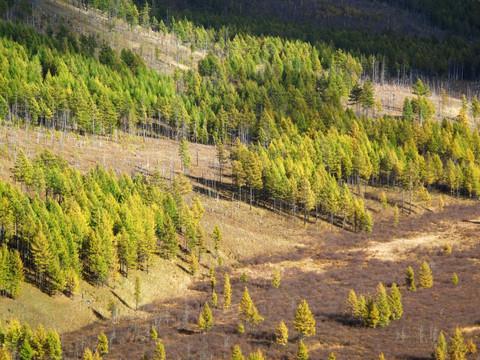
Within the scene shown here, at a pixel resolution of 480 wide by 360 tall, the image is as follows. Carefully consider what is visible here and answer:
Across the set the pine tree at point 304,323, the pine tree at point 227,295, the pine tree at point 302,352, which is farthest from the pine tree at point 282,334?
the pine tree at point 227,295

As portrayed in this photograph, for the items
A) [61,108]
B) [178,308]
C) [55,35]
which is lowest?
[178,308]

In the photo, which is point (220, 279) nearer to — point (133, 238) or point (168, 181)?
point (133, 238)

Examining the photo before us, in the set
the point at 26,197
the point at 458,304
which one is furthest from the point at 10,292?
the point at 458,304

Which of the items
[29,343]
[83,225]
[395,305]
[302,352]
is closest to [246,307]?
[302,352]

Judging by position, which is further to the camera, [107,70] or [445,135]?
[107,70]

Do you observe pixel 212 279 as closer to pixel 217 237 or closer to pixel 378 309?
pixel 217 237

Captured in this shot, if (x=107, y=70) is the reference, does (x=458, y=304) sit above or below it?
below

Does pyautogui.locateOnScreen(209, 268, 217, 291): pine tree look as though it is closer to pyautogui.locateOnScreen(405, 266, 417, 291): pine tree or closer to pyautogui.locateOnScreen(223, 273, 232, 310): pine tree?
pyautogui.locateOnScreen(223, 273, 232, 310): pine tree
